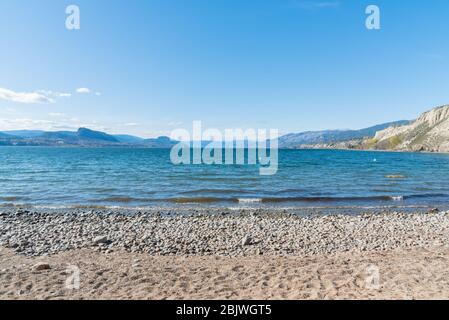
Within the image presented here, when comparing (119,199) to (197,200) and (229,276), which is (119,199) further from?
(229,276)

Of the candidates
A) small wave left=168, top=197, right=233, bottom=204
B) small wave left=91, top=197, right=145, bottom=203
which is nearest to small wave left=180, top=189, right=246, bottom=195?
small wave left=168, top=197, right=233, bottom=204

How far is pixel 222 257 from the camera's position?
11.0 metres

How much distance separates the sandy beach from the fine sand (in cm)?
3

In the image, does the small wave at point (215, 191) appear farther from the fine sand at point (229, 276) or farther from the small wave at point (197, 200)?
the fine sand at point (229, 276)

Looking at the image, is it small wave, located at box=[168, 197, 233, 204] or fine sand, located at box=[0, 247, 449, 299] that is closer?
fine sand, located at box=[0, 247, 449, 299]

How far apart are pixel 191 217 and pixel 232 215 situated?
9.05ft

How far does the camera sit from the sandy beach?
25.4 ft

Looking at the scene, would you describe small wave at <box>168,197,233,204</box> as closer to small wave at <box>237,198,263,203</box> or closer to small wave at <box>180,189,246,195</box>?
small wave at <box>237,198,263,203</box>

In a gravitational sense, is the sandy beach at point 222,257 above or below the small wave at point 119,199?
above

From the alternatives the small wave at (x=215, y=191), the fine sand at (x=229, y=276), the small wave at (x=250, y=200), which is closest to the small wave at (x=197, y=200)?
the small wave at (x=250, y=200)

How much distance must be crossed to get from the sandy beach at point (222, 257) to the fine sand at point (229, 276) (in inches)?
1.1

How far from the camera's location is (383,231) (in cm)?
1502

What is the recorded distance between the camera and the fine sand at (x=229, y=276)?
749 centimetres
